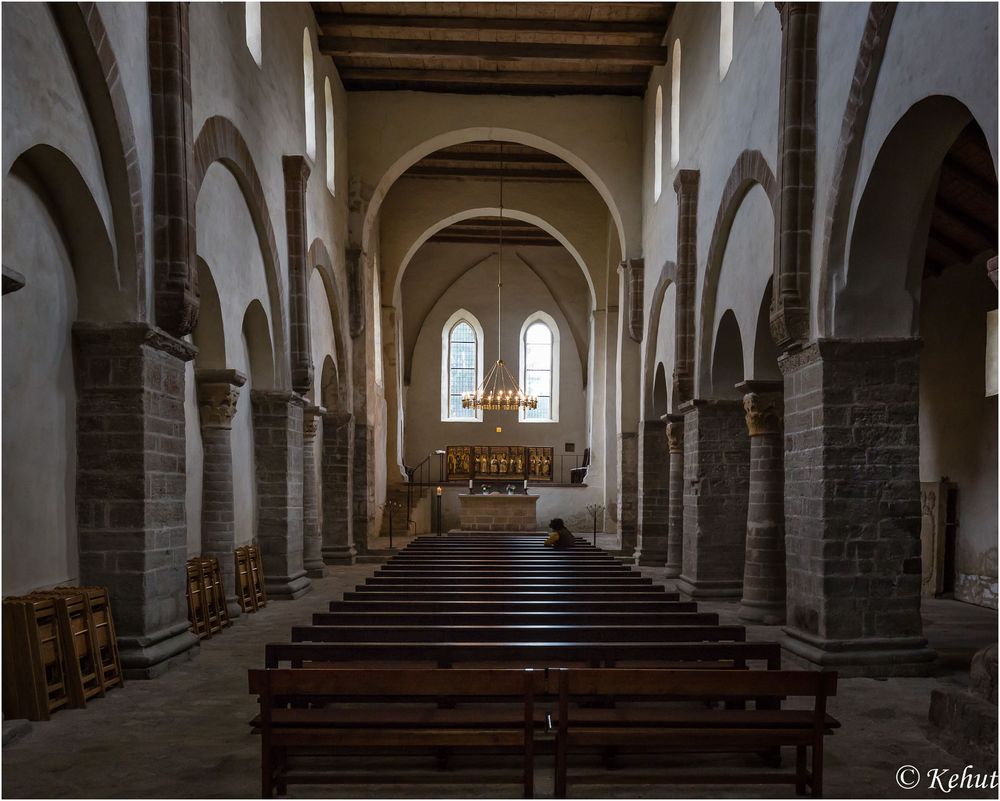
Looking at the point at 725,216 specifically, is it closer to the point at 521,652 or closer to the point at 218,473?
the point at 218,473

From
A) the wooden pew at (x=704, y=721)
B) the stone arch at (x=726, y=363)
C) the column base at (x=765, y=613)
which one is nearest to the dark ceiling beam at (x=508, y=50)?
the stone arch at (x=726, y=363)

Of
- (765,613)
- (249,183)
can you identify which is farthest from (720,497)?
(249,183)

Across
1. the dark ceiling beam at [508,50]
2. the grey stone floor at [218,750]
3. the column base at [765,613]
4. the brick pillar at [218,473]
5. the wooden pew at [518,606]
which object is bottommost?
the column base at [765,613]

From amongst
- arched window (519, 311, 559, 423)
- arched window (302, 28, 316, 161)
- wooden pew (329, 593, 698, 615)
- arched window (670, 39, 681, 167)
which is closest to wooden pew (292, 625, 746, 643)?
wooden pew (329, 593, 698, 615)

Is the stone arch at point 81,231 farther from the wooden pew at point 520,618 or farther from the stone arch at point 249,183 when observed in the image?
the wooden pew at point 520,618

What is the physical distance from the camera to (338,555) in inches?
728

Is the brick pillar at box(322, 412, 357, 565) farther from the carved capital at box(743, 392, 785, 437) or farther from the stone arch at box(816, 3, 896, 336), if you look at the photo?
the stone arch at box(816, 3, 896, 336)

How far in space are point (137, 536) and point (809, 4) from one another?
7.92m

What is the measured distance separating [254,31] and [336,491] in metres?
8.64

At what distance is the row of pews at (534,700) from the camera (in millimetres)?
4781

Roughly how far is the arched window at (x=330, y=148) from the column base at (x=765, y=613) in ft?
36.3

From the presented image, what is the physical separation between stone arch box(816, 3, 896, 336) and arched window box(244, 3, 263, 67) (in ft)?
26.2

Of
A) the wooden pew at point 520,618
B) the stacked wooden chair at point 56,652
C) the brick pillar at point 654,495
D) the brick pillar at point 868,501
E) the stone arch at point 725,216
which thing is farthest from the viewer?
the brick pillar at point 654,495

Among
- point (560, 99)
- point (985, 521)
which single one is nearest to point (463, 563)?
point (985, 521)
